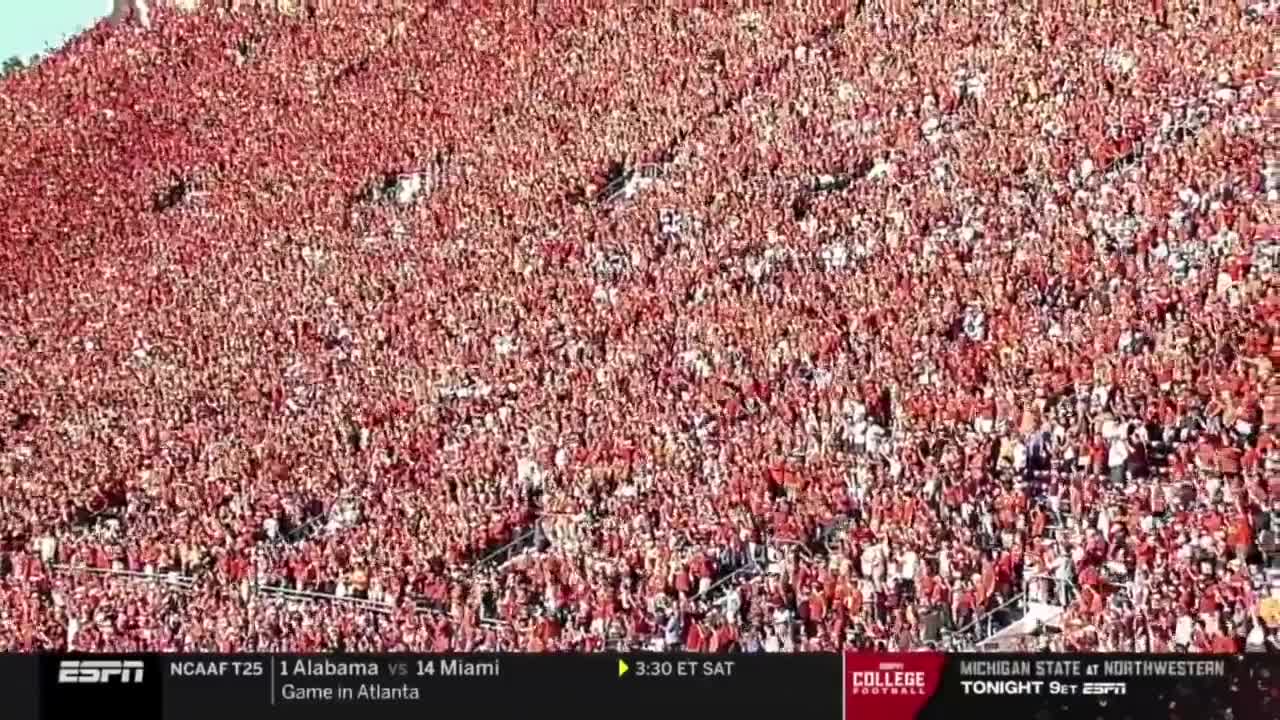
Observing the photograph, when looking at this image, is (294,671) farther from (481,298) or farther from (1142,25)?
(1142,25)

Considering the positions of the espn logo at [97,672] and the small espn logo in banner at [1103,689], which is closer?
the small espn logo in banner at [1103,689]

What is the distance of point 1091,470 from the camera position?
934 cm

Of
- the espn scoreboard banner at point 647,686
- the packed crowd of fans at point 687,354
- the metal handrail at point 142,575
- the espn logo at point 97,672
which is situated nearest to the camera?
the espn scoreboard banner at point 647,686

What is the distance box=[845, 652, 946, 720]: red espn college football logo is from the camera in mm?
8961

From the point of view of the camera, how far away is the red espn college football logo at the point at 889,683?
8961mm

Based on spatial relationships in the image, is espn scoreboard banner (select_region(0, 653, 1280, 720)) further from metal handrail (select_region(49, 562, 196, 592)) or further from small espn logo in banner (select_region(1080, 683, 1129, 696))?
metal handrail (select_region(49, 562, 196, 592))

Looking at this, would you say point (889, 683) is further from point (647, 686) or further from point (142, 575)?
point (142, 575)

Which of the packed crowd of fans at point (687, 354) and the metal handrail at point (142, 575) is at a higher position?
the packed crowd of fans at point (687, 354)

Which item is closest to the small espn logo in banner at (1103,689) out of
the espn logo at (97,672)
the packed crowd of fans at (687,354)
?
the packed crowd of fans at (687,354)

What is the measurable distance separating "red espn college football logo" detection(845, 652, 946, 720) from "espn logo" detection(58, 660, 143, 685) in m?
2.55

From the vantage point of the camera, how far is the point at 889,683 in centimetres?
897

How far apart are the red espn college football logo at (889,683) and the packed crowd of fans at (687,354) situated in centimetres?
12

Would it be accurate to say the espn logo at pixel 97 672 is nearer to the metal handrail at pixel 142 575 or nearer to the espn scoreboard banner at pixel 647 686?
the espn scoreboard banner at pixel 647 686

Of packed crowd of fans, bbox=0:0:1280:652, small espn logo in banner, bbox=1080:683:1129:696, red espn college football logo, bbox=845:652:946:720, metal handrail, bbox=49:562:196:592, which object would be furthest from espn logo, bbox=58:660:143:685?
small espn logo in banner, bbox=1080:683:1129:696
